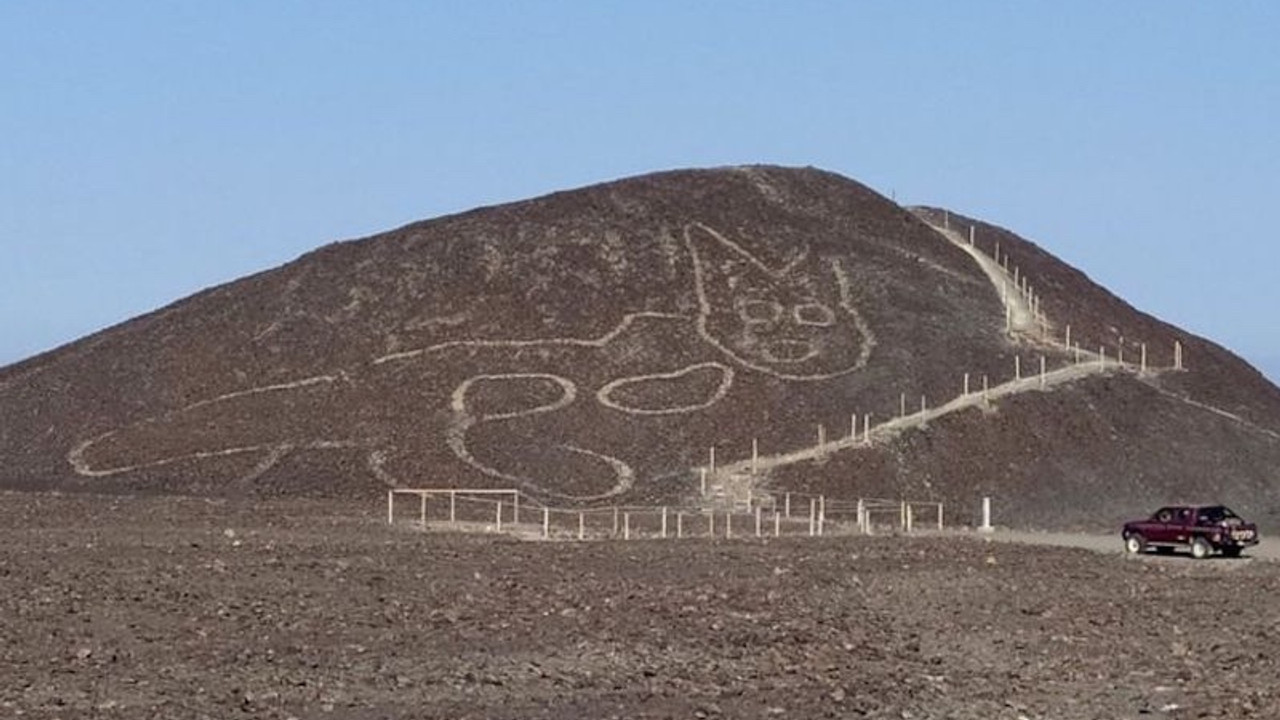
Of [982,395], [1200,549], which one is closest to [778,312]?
[982,395]

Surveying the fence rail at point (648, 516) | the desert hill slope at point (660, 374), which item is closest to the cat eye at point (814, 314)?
the desert hill slope at point (660, 374)

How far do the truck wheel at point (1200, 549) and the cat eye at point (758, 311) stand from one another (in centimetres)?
3928

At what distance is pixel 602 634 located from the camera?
32.7 metres

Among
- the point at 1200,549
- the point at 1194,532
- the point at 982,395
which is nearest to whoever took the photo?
the point at 1200,549

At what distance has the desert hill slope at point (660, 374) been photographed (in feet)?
270

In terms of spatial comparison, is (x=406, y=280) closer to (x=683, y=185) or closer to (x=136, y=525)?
(x=683, y=185)

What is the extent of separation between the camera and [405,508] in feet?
244

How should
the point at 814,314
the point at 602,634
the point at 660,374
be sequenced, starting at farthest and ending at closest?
the point at 814,314
the point at 660,374
the point at 602,634

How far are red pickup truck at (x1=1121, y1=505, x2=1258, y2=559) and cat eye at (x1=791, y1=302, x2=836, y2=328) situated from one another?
1448 inches

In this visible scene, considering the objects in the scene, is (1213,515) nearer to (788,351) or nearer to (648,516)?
(648,516)

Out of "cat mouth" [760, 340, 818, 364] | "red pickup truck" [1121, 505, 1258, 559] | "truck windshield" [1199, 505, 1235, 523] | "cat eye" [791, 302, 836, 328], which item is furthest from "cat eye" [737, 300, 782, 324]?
"truck windshield" [1199, 505, 1235, 523]

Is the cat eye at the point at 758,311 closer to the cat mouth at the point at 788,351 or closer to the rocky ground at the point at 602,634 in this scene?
the cat mouth at the point at 788,351

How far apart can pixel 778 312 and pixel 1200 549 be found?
40597 millimetres

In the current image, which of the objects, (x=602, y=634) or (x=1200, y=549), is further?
(x=1200, y=549)
